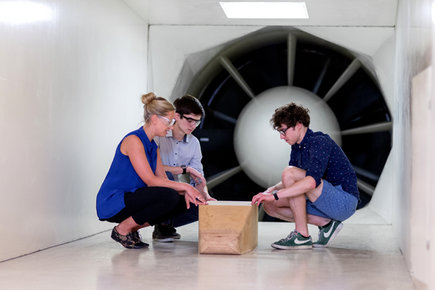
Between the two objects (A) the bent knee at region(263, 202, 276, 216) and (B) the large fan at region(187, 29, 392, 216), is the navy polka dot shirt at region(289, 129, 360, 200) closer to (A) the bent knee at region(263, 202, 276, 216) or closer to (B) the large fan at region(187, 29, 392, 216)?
(A) the bent knee at region(263, 202, 276, 216)

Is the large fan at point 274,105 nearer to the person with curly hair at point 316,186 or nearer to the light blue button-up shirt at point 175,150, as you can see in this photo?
the light blue button-up shirt at point 175,150

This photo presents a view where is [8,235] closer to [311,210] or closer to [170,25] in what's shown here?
[311,210]

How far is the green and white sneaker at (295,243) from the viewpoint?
2852 millimetres

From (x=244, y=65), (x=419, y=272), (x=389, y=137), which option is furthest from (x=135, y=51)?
(x=419, y=272)

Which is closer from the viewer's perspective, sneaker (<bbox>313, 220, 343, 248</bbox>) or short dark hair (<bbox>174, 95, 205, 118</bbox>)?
sneaker (<bbox>313, 220, 343, 248</bbox>)

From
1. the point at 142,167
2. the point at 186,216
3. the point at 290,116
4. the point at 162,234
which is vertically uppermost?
the point at 290,116

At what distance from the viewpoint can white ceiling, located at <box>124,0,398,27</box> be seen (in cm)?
386

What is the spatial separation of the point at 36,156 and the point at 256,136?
2.35 m

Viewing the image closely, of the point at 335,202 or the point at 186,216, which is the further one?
the point at 186,216

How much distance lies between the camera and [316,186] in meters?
2.71

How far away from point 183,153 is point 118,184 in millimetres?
766

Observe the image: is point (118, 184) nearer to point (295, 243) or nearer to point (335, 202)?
point (295, 243)

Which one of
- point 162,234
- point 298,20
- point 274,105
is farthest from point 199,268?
point 298,20

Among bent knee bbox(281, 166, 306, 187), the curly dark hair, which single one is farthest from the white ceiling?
bent knee bbox(281, 166, 306, 187)
